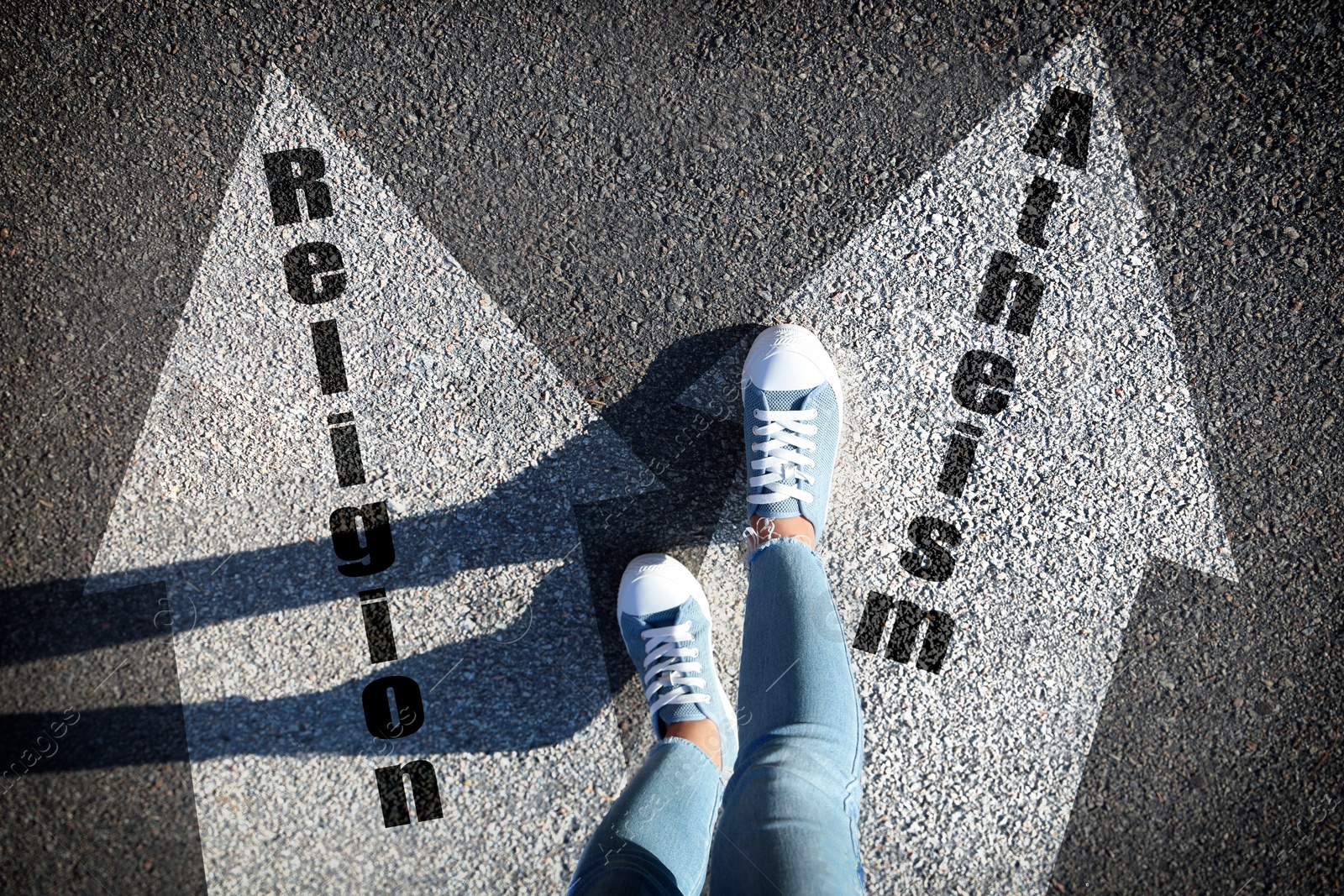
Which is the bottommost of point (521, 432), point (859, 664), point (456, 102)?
point (859, 664)

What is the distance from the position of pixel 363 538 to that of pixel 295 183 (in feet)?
3.63

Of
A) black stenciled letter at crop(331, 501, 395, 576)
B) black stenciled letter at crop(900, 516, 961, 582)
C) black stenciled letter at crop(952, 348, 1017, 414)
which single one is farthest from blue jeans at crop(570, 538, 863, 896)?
black stenciled letter at crop(331, 501, 395, 576)

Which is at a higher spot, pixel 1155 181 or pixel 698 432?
pixel 1155 181

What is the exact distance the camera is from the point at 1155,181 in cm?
221

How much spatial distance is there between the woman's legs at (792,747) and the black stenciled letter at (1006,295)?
926 millimetres

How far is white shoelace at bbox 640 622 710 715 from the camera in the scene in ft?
7.05

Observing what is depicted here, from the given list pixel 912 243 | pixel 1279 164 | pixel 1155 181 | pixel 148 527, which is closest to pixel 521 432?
pixel 148 527

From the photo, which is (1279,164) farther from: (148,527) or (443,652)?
(148,527)

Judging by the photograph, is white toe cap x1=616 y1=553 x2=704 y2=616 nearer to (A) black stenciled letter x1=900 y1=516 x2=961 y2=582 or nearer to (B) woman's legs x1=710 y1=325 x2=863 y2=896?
(B) woman's legs x1=710 y1=325 x2=863 y2=896

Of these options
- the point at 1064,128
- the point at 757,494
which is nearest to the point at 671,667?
the point at 757,494

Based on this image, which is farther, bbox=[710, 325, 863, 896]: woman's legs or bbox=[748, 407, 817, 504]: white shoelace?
bbox=[748, 407, 817, 504]: white shoelace

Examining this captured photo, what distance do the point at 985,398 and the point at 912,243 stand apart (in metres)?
0.52

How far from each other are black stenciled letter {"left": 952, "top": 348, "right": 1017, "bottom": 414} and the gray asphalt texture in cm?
55

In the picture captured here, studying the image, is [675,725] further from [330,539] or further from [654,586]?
[330,539]
